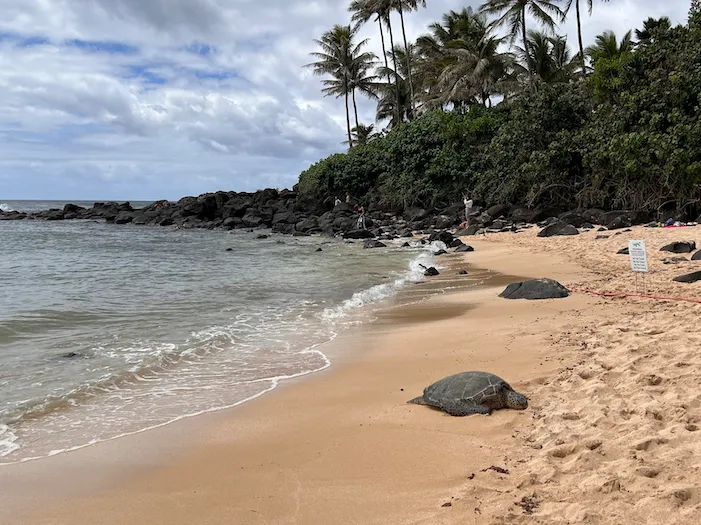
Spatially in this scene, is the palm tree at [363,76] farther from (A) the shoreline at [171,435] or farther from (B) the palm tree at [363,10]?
(A) the shoreline at [171,435]

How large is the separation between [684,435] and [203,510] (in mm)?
2947

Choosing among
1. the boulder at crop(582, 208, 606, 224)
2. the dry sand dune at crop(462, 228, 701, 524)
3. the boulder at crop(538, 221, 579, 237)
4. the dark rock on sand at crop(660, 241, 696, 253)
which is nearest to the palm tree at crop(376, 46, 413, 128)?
the boulder at crop(582, 208, 606, 224)

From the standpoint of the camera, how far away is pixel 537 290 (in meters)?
8.48

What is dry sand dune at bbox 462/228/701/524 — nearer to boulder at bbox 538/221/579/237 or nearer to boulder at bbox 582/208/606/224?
boulder at bbox 538/221/579/237

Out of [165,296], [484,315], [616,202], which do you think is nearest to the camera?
[484,315]

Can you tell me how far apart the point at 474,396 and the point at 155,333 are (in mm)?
5313

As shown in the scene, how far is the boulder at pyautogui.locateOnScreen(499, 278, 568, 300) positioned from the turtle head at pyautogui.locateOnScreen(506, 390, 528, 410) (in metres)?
4.45

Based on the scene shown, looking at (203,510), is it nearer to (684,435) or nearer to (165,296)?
(684,435)

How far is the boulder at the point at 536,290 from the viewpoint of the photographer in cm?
830

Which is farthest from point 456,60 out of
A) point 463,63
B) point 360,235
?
point 360,235

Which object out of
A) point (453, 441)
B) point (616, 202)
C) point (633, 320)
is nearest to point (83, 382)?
point (453, 441)

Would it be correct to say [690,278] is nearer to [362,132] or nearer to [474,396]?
[474,396]

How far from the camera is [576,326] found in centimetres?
646

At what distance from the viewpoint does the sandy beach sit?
2830 mm
